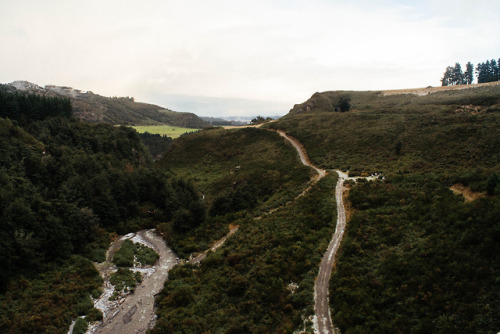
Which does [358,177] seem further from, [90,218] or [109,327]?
[90,218]

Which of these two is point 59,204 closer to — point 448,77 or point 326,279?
point 326,279

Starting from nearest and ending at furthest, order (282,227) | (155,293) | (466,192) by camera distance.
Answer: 1. (466,192)
2. (155,293)
3. (282,227)

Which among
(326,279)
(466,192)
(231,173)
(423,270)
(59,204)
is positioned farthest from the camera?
(231,173)

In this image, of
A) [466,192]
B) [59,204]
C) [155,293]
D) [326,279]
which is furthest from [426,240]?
[59,204]

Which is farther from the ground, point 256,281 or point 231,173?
point 231,173

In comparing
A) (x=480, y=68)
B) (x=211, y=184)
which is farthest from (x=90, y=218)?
(x=480, y=68)

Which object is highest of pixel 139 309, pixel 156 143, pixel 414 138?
pixel 156 143

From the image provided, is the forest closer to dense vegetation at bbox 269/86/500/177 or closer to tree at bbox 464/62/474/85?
dense vegetation at bbox 269/86/500/177
